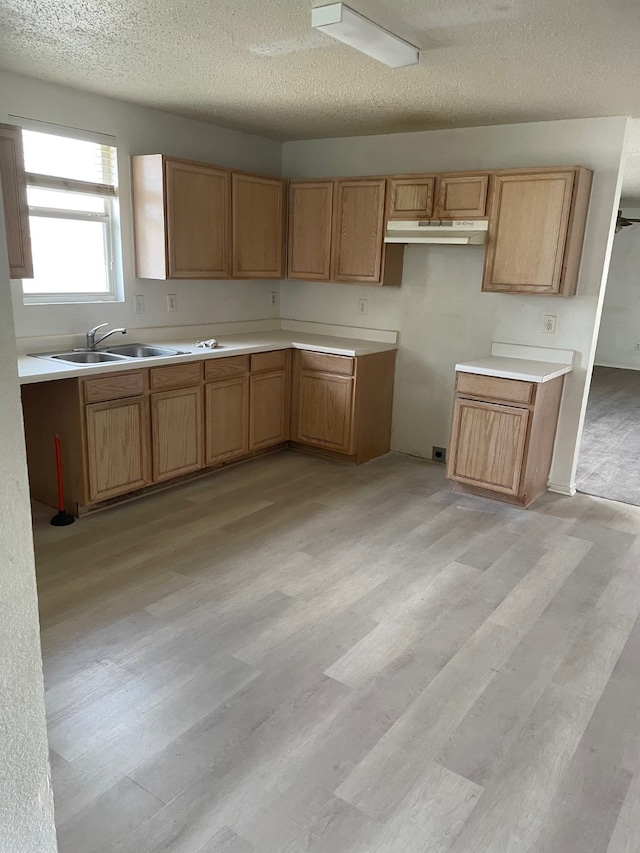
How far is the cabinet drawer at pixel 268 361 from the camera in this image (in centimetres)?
448

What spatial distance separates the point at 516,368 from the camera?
12.9ft

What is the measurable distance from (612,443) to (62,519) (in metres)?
4.53

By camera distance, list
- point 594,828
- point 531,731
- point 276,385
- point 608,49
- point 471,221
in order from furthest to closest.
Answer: point 276,385, point 471,221, point 608,49, point 531,731, point 594,828

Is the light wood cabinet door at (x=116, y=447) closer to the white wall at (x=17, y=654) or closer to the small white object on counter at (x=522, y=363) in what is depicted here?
the small white object on counter at (x=522, y=363)

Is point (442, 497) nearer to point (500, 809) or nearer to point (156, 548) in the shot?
point (156, 548)

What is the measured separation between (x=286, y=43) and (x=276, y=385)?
2.41m

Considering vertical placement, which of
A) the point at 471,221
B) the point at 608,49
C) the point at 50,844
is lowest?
the point at 50,844

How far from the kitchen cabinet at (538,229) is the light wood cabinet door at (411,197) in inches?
18.3

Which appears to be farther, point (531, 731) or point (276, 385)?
point (276, 385)

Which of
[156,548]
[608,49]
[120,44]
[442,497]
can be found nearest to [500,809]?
[156,548]

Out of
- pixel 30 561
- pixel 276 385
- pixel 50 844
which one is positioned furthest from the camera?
pixel 276 385

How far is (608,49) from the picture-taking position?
2.60 metres

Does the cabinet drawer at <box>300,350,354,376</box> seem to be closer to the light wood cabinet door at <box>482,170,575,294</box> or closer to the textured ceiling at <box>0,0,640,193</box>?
the light wood cabinet door at <box>482,170,575,294</box>

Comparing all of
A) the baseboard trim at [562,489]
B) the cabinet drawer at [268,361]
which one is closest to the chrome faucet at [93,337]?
the cabinet drawer at [268,361]
